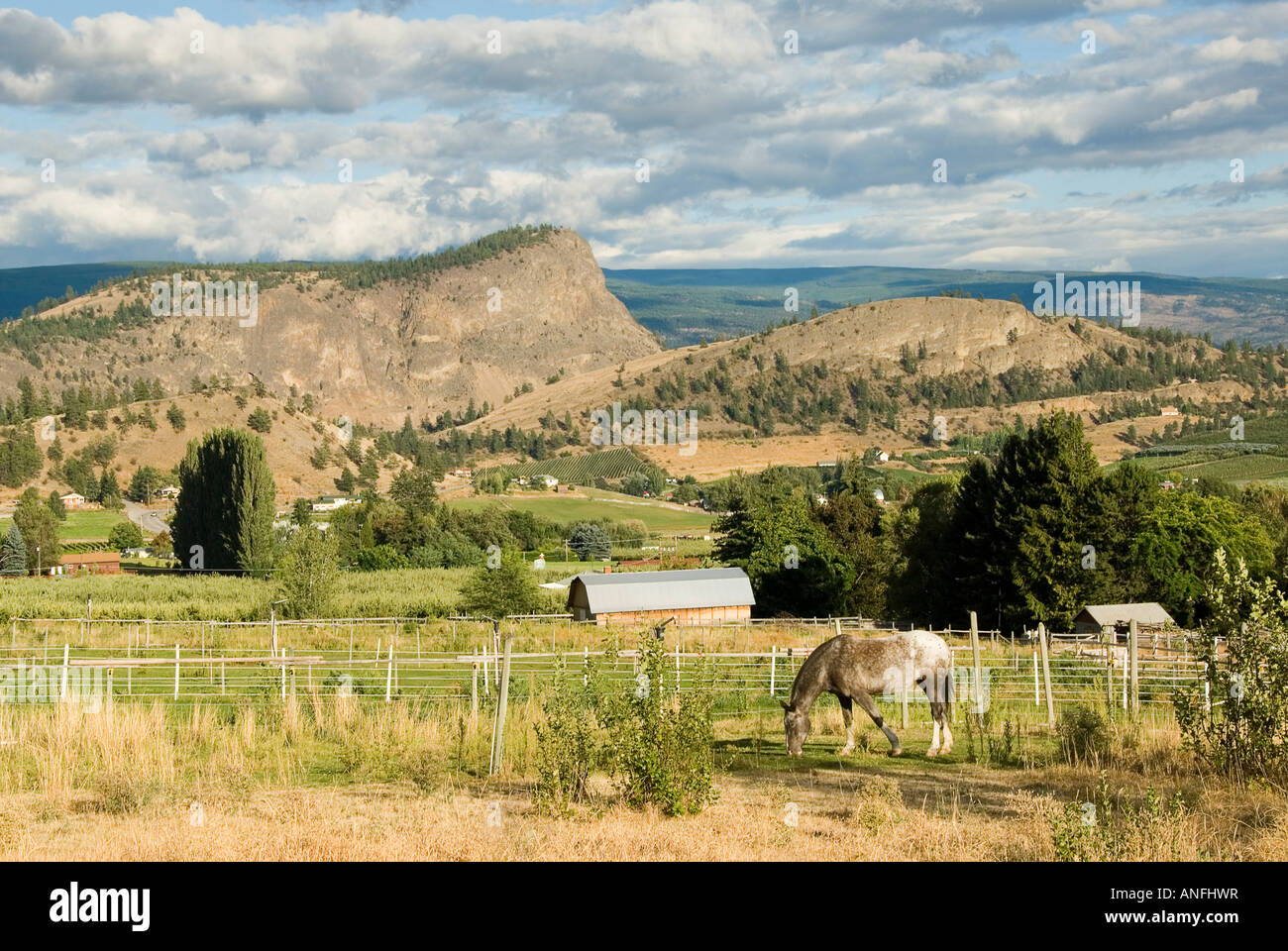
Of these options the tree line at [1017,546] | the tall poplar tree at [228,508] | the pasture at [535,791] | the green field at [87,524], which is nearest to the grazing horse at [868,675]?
the pasture at [535,791]

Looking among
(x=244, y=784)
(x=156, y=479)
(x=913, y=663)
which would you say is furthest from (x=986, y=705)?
(x=156, y=479)

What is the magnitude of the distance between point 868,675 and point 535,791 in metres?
4.93

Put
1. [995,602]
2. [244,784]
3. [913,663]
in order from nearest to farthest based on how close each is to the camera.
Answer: [244,784] → [913,663] → [995,602]

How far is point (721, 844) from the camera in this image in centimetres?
902

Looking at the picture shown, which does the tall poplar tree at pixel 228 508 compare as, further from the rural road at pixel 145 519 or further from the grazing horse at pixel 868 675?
the grazing horse at pixel 868 675

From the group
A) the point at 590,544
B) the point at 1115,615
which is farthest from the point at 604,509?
the point at 1115,615

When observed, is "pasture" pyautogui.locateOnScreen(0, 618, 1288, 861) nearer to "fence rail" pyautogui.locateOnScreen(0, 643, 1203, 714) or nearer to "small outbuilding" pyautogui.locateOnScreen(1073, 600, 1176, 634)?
"fence rail" pyautogui.locateOnScreen(0, 643, 1203, 714)

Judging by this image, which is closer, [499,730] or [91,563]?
[499,730]

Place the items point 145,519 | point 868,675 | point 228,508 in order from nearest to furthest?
1. point 868,675
2. point 228,508
3. point 145,519

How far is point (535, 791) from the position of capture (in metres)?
11.2

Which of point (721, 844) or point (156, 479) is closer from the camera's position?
point (721, 844)

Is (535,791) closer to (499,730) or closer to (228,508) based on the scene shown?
(499,730)

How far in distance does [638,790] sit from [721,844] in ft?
7.03

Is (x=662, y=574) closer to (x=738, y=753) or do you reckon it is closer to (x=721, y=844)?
(x=738, y=753)
